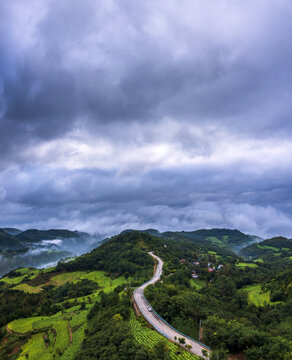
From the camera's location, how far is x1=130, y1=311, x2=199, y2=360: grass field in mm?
47250

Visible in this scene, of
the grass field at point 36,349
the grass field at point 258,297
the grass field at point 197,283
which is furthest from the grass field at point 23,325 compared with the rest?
the grass field at point 258,297

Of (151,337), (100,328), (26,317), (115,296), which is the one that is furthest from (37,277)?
(151,337)

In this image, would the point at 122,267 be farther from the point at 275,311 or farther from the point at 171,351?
the point at 171,351

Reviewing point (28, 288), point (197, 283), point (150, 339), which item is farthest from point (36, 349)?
point (28, 288)

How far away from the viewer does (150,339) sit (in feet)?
183

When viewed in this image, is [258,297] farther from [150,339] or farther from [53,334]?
[53,334]

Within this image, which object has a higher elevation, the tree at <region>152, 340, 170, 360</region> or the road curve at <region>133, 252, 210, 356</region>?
the tree at <region>152, 340, 170, 360</region>

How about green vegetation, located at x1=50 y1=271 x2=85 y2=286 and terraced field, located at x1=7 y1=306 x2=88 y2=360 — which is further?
green vegetation, located at x1=50 y1=271 x2=85 y2=286

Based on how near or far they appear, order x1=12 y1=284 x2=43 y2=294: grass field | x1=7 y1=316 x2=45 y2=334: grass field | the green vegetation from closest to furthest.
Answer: x1=7 y1=316 x2=45 y2=334: grass field
x1=12 y1=284 x2=43 y2=294: grass field
the green vegetation

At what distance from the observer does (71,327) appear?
92.4 metres

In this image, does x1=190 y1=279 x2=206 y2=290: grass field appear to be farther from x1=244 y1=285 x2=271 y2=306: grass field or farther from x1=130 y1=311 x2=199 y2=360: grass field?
x1=130 y1=311 x2=199 y2=360: grass field

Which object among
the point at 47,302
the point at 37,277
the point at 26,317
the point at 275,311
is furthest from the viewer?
the point at 37,277

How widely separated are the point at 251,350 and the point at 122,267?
435 feet

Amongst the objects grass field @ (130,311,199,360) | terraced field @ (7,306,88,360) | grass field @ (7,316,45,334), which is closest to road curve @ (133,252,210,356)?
grass field @ (130,311,199,360)
